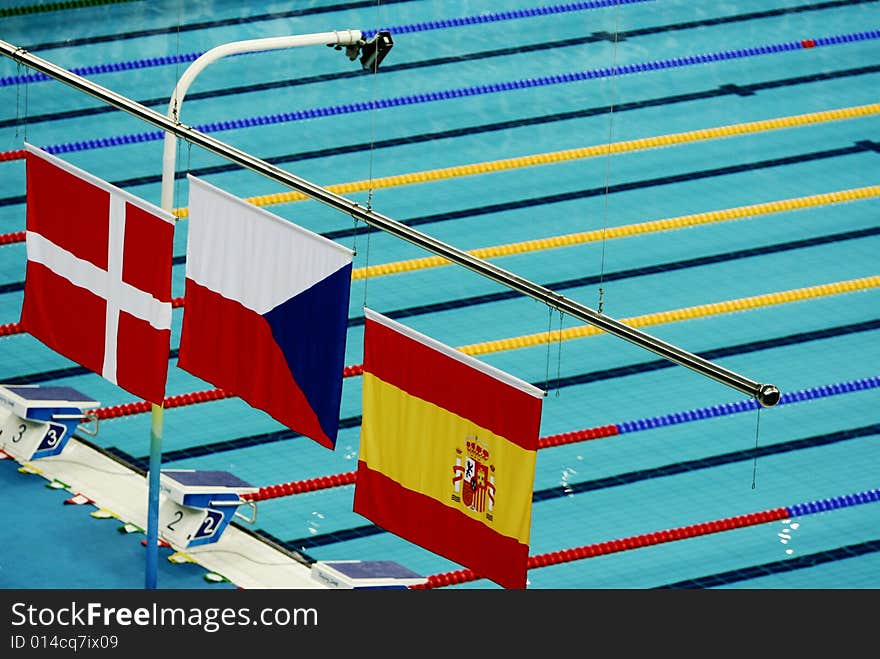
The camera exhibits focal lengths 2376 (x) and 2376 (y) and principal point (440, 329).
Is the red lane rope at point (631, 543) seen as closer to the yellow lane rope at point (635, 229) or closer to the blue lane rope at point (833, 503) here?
the blue lane rope at point (833, 503)

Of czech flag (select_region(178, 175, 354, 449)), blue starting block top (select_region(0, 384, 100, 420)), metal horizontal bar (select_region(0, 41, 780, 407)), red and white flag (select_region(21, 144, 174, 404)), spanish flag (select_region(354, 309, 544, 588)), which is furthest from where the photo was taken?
blue starting block top (select_region(0, 384, 100, 420))

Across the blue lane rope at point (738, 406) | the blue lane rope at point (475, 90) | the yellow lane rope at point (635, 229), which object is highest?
the blue lane rope at point (475, 90)

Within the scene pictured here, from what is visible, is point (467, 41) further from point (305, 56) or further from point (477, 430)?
point (477, 430)

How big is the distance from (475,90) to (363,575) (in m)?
5.74

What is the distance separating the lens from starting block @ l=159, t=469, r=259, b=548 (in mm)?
10242

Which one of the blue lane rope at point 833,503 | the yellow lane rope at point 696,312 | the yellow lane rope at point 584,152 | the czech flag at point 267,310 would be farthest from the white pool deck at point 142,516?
the yellow lane rope at point 584,152

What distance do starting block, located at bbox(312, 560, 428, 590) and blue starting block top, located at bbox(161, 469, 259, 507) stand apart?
57 centimetres

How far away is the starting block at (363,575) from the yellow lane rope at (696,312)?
2.23 m

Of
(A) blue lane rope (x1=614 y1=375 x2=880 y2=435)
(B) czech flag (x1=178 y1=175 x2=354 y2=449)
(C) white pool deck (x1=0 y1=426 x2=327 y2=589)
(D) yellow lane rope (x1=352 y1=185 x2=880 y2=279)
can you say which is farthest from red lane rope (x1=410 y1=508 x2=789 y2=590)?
(D) yellow lane rope (x1=352 y1=185 x2=880 y2=279)

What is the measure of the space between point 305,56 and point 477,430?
7531 mm

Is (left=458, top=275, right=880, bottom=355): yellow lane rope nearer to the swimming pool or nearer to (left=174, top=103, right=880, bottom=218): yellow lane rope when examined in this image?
the swimming pool

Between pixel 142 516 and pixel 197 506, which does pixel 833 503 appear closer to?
pixel 197 506

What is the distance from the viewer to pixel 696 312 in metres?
12.5

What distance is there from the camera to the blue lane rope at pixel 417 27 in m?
14.7
